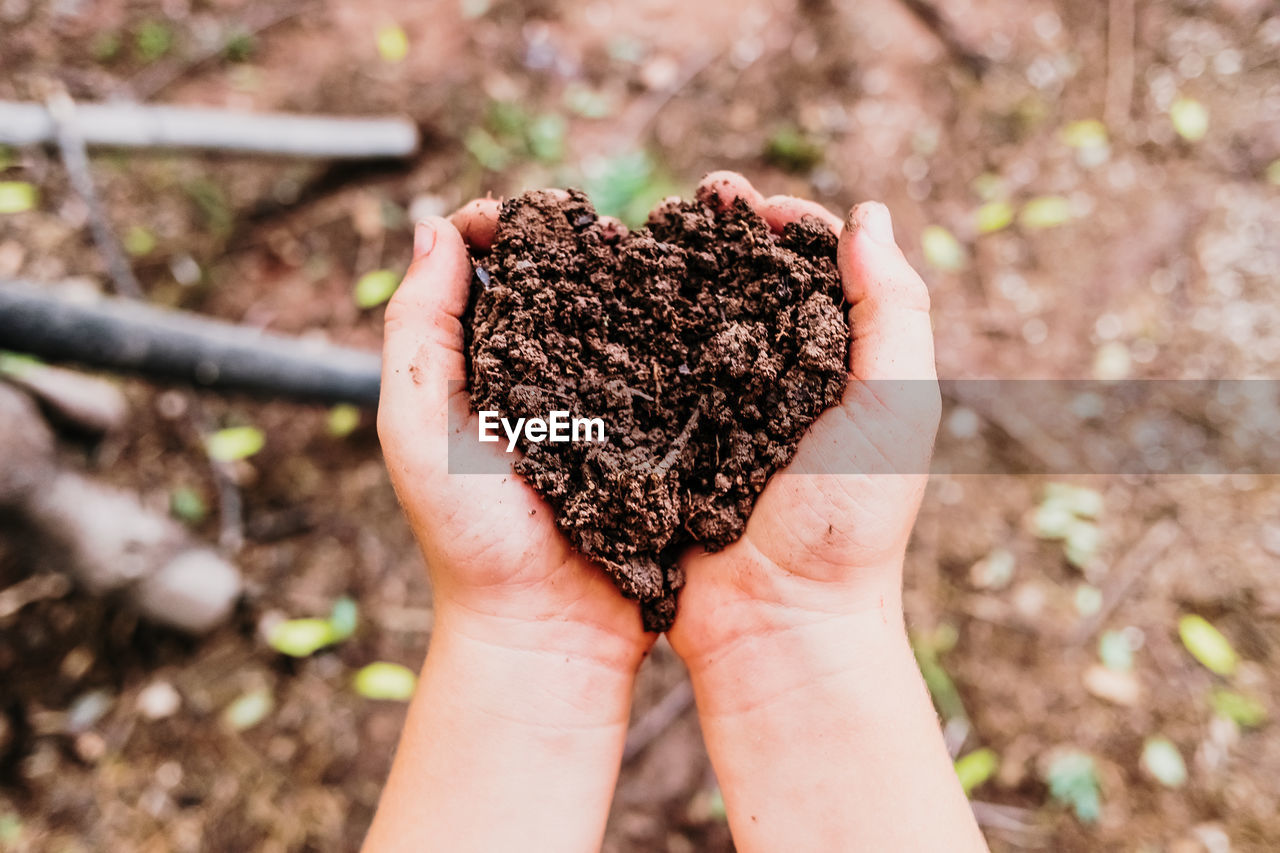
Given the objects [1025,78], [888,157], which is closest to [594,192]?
[888,157]

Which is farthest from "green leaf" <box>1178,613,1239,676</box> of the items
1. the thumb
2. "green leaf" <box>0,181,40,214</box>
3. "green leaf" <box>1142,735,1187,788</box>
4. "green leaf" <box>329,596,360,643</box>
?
"green leaf" <box>0,181,40,214</box>

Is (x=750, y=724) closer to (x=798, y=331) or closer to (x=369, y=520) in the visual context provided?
(x=798, y=331)

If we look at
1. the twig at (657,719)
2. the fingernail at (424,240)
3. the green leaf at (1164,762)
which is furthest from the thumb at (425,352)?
the green leaf at (1164,762)

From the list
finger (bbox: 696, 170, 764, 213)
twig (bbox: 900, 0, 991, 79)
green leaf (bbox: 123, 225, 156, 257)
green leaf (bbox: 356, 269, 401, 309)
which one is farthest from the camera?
twig (bbox: 900, 0, 991, 79)

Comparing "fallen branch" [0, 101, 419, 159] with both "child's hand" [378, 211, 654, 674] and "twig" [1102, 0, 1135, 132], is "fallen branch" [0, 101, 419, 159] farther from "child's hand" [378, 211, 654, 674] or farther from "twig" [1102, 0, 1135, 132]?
"twig" [1102, 0, 1135, 132]

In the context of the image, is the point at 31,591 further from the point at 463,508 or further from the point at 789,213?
the point at 789,213
